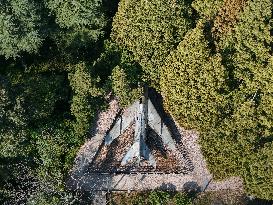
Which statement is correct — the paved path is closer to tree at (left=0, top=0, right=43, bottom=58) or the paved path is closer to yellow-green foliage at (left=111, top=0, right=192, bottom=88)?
yellow-green foliage at (left=111, top=0, right=192, bottom=88)

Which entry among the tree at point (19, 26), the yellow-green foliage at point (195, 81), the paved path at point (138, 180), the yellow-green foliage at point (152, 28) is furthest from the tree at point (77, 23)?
the paved path at point (138, 180)

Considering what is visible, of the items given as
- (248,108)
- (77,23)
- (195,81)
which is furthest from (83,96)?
(248,108)

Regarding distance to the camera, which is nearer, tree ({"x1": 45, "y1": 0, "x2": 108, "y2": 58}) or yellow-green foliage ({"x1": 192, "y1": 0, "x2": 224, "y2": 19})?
yellow-green foliage ({"x1": 192, "y1": 0, "x2": 224, "y2": 19})

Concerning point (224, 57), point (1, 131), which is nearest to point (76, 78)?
point (1, 131)

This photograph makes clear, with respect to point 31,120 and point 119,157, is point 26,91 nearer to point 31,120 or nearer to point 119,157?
point 31,120

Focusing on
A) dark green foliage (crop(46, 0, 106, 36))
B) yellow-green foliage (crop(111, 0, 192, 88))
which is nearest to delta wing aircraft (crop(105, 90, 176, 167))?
yellow-green foliage (crop(111, 0, 192, 88))

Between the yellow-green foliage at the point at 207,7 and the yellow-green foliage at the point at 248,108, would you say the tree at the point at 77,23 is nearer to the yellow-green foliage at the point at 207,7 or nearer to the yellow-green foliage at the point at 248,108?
the yellow-green foliage at the point at 207,7
